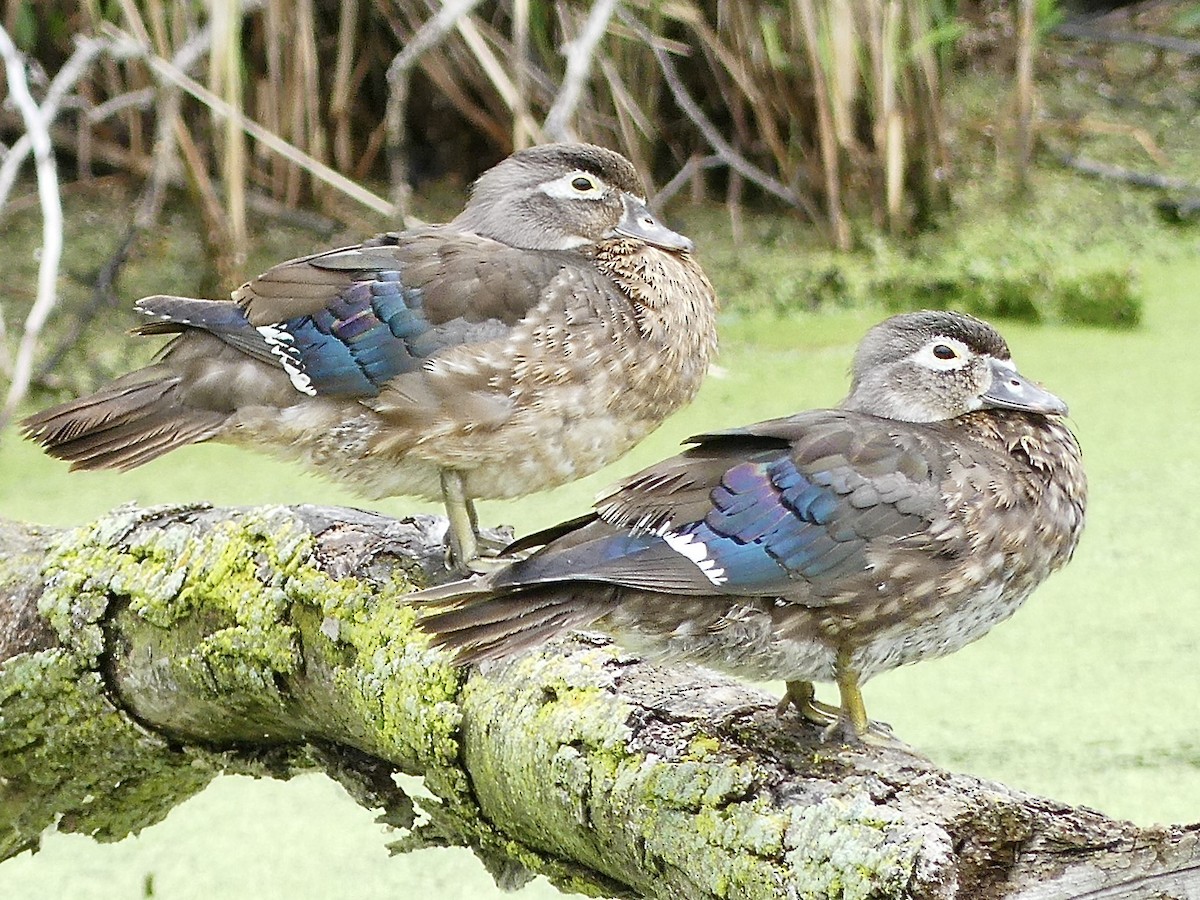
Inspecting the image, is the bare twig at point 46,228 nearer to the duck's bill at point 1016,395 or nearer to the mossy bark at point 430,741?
the mossy bark at point 430,741

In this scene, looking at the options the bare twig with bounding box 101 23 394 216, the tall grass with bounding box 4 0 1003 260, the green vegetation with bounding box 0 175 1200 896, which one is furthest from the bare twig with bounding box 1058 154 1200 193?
the bare twig with bounding box 101 23 394 216

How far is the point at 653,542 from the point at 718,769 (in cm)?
23

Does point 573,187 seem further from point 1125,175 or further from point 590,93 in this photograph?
point 1125,175

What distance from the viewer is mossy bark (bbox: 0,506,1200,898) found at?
108 cm

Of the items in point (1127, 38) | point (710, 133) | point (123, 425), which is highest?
point (123, 425)

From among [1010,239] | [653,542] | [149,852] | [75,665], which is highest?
[653,542]

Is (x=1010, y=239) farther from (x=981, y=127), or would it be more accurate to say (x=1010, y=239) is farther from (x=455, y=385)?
(x=455, y=385)

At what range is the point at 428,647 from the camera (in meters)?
1.36

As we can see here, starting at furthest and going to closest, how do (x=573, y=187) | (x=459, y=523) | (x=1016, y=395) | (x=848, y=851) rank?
(x=573, y=187)
(x=459, y=523)
(x=1016, y=395)
(x=848, y=851)

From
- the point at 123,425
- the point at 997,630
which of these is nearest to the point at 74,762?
the point at 123,425

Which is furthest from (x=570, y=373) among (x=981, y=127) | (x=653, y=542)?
(x=981, y=127)

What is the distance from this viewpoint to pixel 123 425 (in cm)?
182

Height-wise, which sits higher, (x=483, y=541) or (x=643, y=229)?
(x=643, y=229)

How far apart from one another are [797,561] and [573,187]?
887 millimetres
